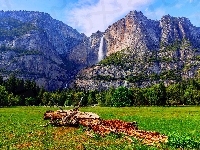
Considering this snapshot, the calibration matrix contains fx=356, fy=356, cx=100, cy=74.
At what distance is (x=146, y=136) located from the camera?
29234mm

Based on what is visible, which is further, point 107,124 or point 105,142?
point 107,124

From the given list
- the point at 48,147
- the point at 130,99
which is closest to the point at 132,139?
the point at 48,147

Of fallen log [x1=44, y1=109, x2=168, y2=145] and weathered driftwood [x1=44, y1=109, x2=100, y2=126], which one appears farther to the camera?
weathered driftwood [x1=44, y1=109, x2=100, y2=126]

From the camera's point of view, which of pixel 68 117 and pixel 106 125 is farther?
pixel 68 117

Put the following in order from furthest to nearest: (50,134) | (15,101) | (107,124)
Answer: (15,101)
(107,124)
(50,134)

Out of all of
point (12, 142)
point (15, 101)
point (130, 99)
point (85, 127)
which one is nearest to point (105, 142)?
point (12, 142)

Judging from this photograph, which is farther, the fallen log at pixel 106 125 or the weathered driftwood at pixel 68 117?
the weathered driftwood at pixel 68 117

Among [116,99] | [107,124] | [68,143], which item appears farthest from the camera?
[116,99]

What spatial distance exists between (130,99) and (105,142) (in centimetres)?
16814

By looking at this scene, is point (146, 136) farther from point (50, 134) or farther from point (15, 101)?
point (15, 101)

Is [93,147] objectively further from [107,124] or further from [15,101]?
[15,101]

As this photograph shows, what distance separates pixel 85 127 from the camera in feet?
121

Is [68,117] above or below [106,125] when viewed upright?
above

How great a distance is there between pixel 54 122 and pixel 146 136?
12410 mm
